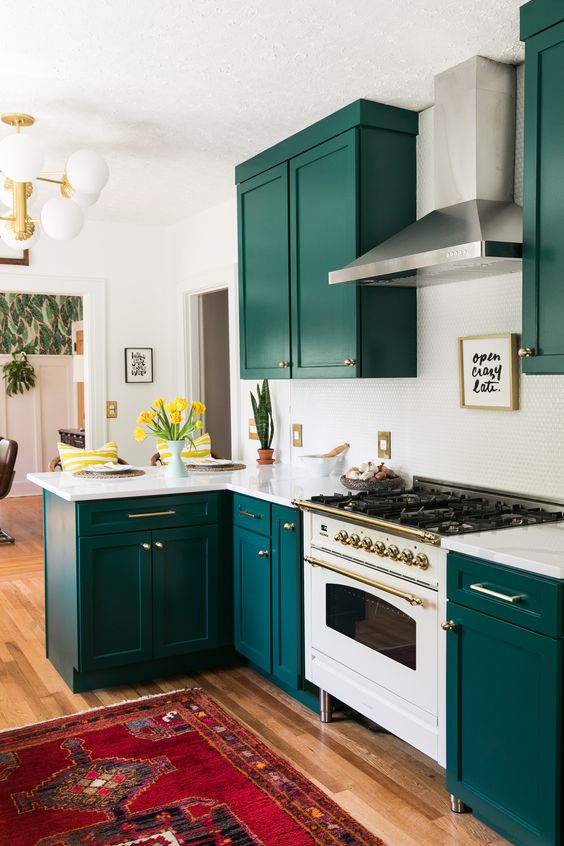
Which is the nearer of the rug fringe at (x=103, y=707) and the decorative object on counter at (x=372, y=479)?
the rug fringe at (x=103, y=707)

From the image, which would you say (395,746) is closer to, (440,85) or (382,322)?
(382,322)

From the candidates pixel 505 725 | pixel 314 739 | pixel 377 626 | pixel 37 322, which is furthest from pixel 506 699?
pixel 37 322

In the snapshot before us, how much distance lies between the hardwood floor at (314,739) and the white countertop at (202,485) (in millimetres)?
874

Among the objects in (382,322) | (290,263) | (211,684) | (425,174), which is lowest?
(211,684)

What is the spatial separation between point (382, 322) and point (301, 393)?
3.43 ft

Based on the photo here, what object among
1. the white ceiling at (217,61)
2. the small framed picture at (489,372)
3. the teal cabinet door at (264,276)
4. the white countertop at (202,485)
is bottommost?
the white countertop at (202,485)

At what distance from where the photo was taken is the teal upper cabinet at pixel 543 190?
2391 mm

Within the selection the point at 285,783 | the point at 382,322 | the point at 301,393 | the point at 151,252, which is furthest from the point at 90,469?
the point at 151,252

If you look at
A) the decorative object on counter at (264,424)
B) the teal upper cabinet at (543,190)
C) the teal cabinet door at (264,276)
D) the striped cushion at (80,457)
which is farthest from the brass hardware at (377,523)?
the striped cushion at (80,457)

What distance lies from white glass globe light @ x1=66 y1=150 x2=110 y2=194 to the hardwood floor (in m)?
2.19

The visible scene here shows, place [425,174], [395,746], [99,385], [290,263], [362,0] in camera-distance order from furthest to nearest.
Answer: [99,385] → [290,263] → [425,174] → [395,746] → [362,0]

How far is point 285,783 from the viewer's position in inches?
104

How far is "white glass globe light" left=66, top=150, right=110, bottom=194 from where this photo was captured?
3.16 m

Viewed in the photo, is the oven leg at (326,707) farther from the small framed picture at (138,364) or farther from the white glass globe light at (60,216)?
the small framed picture at (138,364)
